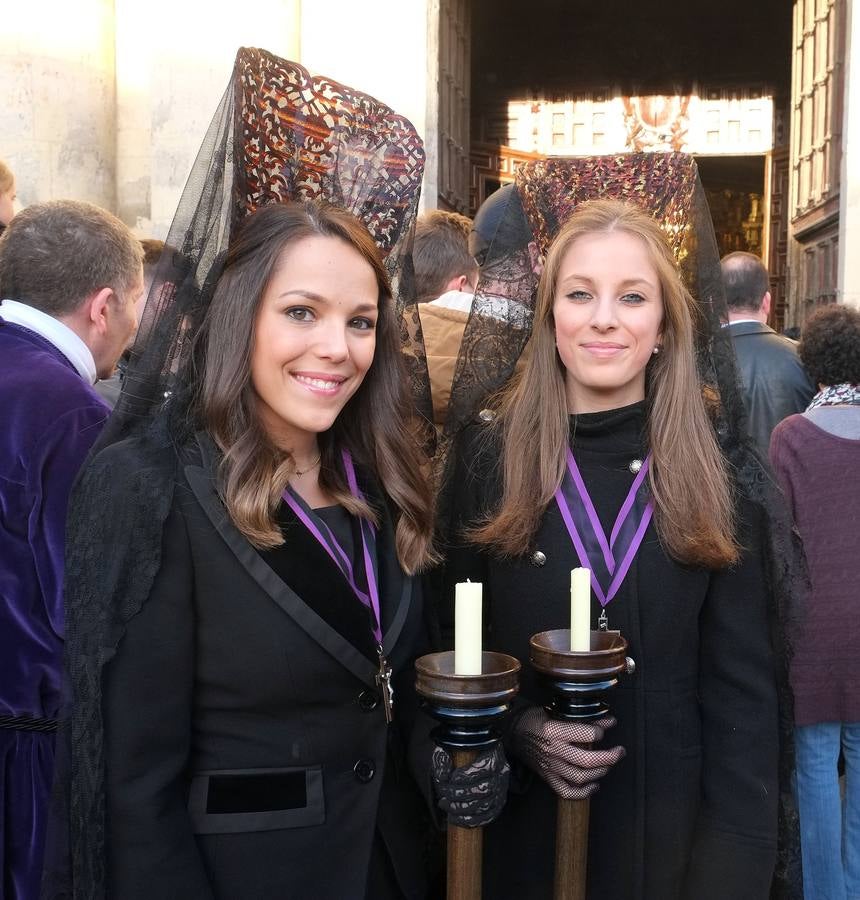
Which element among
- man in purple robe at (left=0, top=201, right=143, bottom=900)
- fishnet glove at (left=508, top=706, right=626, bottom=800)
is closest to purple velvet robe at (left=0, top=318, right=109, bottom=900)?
man in purple robe at (left=0, top=201, right=143, bottom=900)

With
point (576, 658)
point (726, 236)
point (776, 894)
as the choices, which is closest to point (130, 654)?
point (576, 658)

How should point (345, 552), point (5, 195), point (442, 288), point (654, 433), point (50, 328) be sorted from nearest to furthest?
point (345, 552) → point (654, 433) → point (50, 328) → point (442, 288) → point (5, 195)

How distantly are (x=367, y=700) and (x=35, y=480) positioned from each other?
1.06 metres

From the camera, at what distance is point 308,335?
185 centimetres

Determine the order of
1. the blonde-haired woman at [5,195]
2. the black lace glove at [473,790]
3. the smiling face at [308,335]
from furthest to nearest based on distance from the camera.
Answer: the blonde-haired woman at [5,195] → the smiling face at [308,335] → the black lace glove at [473,790]

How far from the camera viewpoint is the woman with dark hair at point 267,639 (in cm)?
167

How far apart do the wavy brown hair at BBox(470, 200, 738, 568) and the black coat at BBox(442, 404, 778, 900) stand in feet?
0.25

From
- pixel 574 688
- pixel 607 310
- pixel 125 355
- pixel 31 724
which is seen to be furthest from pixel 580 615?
pixel 125 355

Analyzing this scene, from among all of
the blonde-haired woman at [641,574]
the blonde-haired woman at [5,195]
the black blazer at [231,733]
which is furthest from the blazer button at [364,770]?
the blonde-haired woman at [5,195]

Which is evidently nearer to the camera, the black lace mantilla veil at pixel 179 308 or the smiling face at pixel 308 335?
the black lace mantilla veil at pixel 179 308

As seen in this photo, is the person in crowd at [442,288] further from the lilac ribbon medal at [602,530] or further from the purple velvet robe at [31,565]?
the purple velvet robe at [31,565]

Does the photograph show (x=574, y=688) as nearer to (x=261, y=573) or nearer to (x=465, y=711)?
(x=465, y=711)

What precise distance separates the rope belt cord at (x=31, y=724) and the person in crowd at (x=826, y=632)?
2.28m

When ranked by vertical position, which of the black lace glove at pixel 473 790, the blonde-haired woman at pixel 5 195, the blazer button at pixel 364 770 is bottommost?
the blazer button at pixel 364 770
